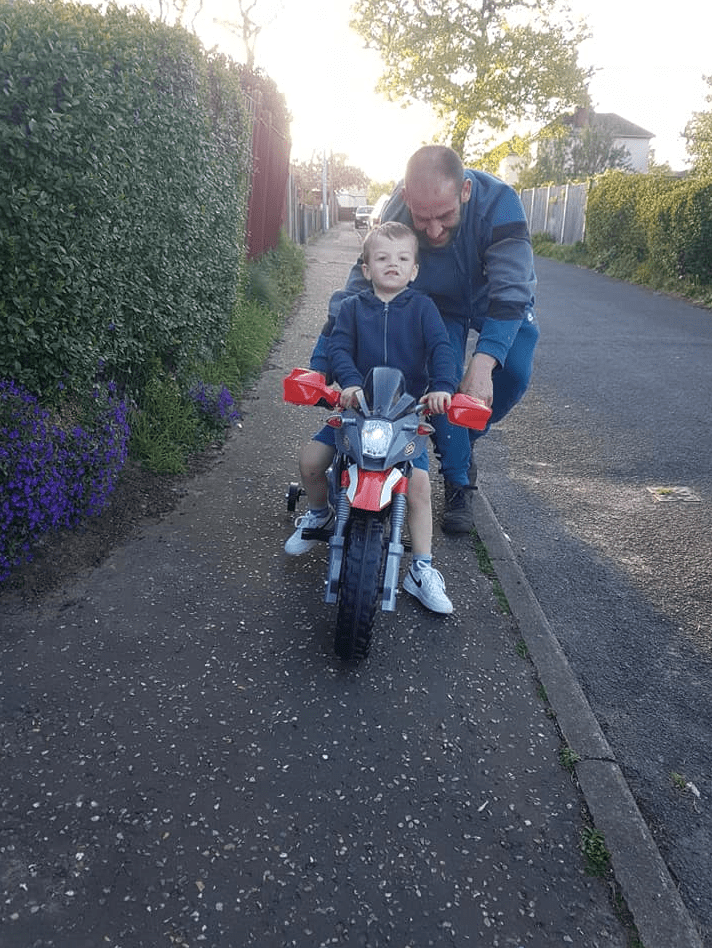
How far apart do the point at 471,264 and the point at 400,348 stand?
0.68m

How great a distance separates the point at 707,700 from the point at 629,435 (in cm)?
363

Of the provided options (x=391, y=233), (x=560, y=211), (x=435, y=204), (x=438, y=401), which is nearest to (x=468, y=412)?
(x=438, y=401)

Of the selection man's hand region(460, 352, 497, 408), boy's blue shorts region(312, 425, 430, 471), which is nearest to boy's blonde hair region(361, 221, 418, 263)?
man's hand region(460, 352, 497, 408)

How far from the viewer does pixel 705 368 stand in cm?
895

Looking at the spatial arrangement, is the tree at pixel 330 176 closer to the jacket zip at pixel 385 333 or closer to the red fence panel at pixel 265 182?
the red fence panel at pixel 265 182

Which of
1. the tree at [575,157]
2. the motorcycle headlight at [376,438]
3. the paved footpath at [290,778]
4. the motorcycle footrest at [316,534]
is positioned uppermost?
the tree at [575,157]

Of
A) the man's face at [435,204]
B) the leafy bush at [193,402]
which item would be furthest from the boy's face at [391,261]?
the leafy bush at [193,402]

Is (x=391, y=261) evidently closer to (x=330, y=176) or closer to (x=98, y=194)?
(x=98, y=194)

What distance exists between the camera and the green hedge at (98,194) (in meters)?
3.20

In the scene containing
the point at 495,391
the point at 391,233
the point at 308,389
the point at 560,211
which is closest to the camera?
the point at 308,389

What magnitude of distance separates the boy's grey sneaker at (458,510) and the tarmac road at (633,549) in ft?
0.96

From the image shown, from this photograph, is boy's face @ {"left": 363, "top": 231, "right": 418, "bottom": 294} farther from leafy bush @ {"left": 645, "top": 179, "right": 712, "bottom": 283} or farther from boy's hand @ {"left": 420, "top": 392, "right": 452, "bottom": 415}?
leafy bush @ {"left": 645, "top": 179, "right": 712, "bottom": 283}

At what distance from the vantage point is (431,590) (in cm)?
340

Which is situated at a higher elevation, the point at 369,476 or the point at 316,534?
the point at 369,476
